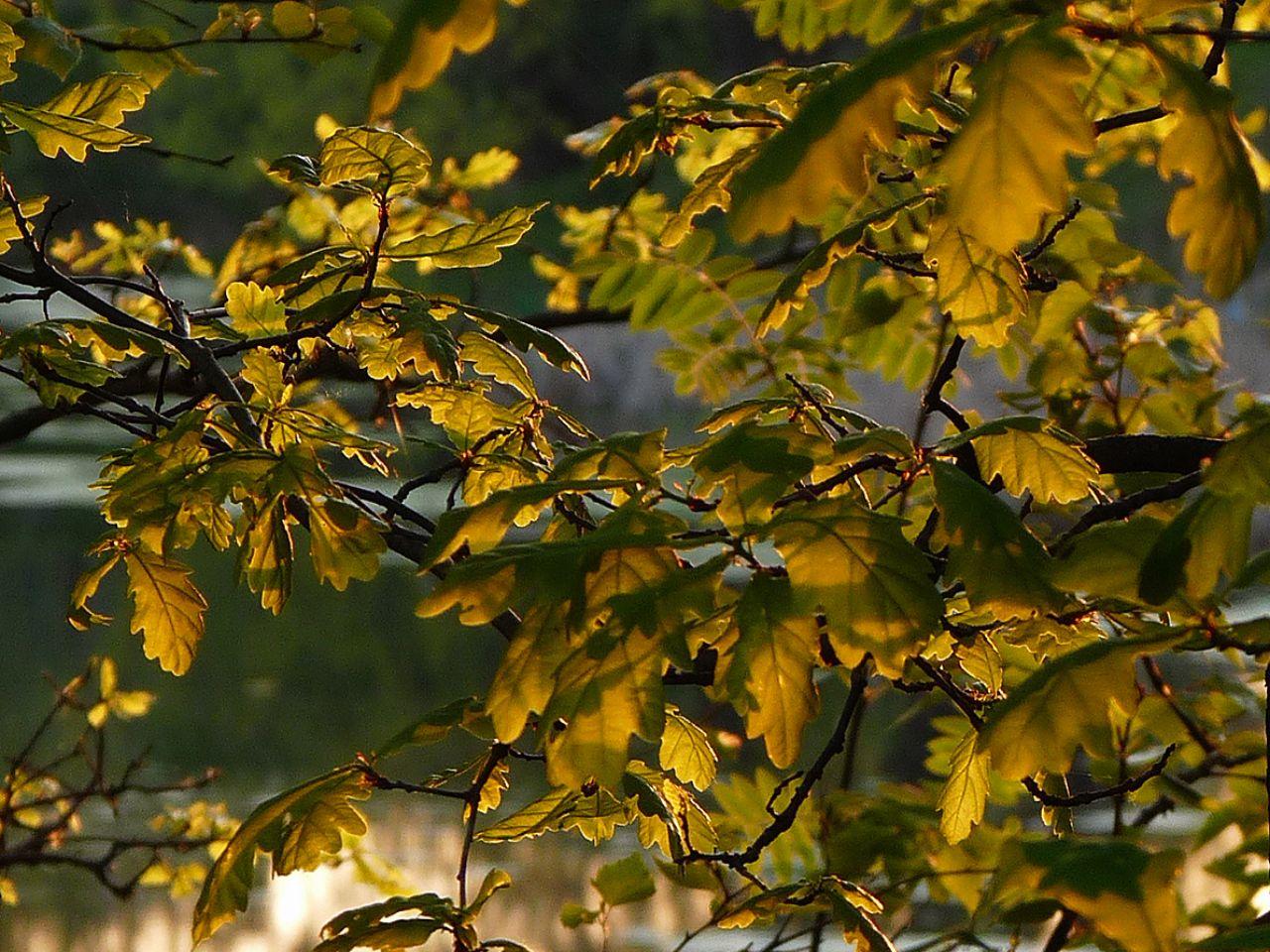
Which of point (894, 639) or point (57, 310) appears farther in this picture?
point (57, 310)

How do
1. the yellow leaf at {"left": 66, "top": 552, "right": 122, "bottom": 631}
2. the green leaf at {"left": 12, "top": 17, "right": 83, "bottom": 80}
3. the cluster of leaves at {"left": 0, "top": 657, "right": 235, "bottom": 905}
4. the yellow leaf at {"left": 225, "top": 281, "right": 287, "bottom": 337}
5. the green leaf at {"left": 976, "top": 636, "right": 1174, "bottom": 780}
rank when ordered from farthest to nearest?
the cluster of leaves at {"left": 0, "top": 657, "right": 235, "bottom": 905} < the green leaf at {"left": 12, "top": 17, "right": 83, "bottom": 80} < the yellow leaf at {"left": 225, "top": 281, "right": 287, "bottom": 337} < the yellow leaf at {"left": 66, "top": 552, "right": 122, "bottom": 631} < the green leaf at {"left": 976, "top": 636, "right": 1174, "bottom": 780}

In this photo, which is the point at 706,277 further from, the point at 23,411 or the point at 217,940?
the point at 217,940

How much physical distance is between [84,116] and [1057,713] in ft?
2.15

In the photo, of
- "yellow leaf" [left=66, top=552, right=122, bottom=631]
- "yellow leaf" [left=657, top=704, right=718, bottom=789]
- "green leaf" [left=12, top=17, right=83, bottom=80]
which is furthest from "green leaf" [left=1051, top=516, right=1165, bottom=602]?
"green leaf" [left=12, top=17, right=83, bottom=80]

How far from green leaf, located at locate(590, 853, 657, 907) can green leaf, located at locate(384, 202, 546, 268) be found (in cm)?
38

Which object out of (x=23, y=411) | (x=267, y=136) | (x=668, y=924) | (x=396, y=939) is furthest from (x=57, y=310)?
(x=267, y=136)

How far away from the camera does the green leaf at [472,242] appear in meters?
0.80

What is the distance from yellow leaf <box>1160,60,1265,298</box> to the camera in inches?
16.6

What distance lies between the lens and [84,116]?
0.85 metres

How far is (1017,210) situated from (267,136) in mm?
16763

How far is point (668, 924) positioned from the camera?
400cm

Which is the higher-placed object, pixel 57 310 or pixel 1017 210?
pixel 1017 210

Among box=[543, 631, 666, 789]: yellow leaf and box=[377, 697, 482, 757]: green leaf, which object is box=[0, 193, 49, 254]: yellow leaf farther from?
box=[543, 631, 666, 789]: yellow leaf

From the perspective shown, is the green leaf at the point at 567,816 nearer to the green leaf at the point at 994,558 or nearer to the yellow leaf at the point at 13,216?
the green leaf at the point at 994,558
